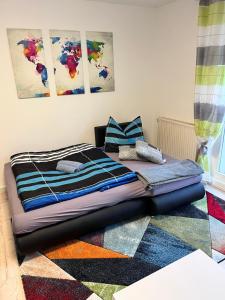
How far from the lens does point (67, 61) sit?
3.14 meters

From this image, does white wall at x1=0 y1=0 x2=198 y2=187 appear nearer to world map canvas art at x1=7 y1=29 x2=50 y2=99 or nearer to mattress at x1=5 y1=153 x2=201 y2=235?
world map canvas art at x1=7 y1=29 x2=50 y2=99

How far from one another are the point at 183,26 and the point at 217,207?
94.9 inches

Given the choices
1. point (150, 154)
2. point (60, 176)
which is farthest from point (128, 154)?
point (60, 176)

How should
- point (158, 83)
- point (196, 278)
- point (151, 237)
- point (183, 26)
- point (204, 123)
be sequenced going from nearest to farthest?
1. point (196, 278)
2. point (151, 237)
3. point (204, 123)
4. point (183, 26)
5. point (158, 83)

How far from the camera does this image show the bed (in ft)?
6.18

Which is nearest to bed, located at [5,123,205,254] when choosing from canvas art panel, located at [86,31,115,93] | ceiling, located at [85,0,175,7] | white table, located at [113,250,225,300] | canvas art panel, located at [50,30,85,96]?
white table, located at [113,250,225,300]

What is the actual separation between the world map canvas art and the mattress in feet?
3.94

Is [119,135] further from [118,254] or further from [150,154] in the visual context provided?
[118,254]

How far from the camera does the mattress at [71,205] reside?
188cm

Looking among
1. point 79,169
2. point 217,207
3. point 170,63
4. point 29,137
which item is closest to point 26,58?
point 29,137

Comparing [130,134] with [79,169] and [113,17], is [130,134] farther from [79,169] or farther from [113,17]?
[113,17]

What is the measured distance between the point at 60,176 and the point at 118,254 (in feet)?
3.37

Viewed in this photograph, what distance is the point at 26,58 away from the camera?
292 centimetres

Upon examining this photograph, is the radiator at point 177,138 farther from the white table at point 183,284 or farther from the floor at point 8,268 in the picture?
the floor at point 8,268
